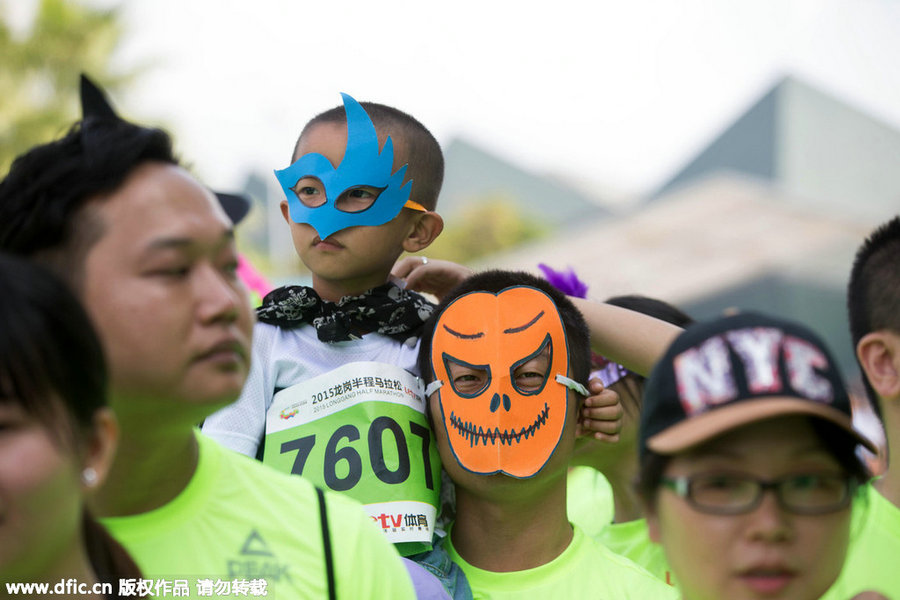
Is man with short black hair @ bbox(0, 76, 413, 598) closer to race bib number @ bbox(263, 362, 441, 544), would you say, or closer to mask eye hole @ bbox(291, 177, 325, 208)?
race bib number @ bbox(263, 362, 441, 544)

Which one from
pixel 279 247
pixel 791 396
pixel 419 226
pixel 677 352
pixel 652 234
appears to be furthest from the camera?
pixel 279 247

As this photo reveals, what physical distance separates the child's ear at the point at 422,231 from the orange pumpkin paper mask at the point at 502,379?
1.54 feet

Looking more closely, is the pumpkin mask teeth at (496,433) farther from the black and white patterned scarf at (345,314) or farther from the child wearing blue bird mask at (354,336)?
the black and white patterned scarf at (345,314)

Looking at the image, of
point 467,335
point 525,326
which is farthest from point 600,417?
point 467,335

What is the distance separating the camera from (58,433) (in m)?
1.64

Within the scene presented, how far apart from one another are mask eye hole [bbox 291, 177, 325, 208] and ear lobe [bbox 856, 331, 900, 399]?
186cm

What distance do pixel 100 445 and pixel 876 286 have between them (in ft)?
7.46

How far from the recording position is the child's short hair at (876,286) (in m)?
2.77

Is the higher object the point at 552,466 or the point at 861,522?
the point at 552,466

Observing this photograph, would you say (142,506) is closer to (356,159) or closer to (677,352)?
(677,352)

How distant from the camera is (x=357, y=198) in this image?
3.38m

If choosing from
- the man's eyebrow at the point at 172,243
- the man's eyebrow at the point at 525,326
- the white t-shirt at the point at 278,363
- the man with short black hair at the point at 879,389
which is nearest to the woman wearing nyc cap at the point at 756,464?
the man with short black hair at the point at 879,389

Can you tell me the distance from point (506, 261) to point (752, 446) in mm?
19909

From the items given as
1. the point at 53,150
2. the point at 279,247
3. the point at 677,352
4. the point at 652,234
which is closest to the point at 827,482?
the point at 677,352
